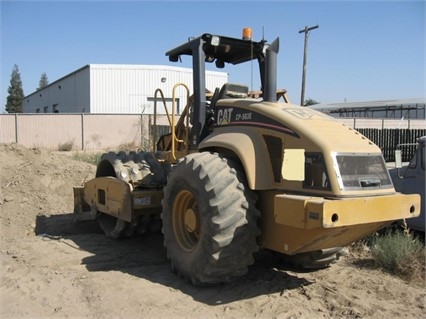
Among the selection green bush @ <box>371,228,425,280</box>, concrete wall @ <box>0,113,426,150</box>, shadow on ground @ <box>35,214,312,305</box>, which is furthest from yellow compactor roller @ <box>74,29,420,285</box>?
concrete wall @ <box>0,113,426,150</box>

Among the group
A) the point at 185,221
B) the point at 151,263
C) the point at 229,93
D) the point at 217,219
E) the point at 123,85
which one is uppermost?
the point at 123,85

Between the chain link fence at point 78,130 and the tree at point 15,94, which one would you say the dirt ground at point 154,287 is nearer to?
the chain link fence at point 78,130

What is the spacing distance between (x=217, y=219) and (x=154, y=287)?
3.72 feet

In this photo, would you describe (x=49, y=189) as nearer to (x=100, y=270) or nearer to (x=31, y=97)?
(x=100, y=270)

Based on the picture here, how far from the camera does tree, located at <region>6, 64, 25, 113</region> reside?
8225 cm

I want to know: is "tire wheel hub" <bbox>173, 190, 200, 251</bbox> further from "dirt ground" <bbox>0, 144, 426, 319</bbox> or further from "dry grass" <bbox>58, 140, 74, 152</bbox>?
"dry grass" <bbox>58, 140, 74, 152</bbox>

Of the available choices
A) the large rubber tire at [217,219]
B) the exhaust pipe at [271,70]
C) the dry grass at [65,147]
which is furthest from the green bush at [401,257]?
the dry grass at [65,147]

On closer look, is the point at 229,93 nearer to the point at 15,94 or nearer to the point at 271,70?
the point at 271,70

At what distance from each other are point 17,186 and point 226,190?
5649 mm

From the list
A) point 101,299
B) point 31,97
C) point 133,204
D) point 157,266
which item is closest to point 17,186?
point 133,204

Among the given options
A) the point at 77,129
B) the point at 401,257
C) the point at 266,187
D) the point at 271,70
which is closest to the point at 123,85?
the point at 77,129

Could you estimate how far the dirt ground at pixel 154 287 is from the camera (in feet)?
14.6

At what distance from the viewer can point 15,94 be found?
8456 centimetres

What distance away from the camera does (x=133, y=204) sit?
20.4 feet
